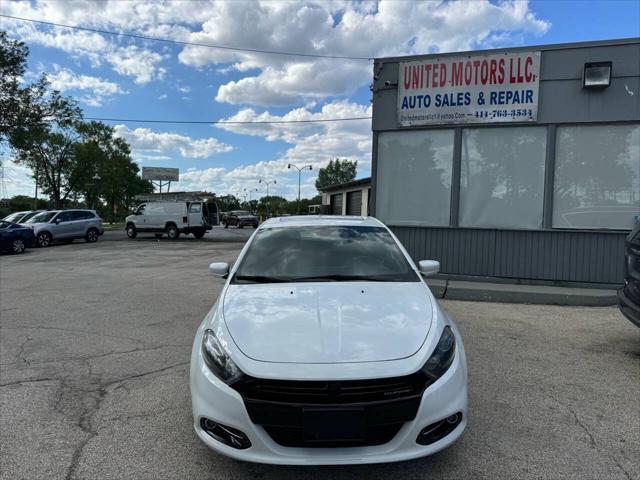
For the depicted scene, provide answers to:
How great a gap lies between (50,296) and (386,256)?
724 cm

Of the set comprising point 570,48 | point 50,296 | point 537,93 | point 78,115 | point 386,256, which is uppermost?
point 78,115

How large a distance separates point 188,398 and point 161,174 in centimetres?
6984

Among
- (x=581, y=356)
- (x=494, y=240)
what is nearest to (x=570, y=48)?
(x=494, y=240)

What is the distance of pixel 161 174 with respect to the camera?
6875 centimetres

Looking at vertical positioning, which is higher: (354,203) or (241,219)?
(354,203)

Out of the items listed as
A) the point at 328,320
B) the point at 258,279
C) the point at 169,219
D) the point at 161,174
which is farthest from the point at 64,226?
the point at 161,174

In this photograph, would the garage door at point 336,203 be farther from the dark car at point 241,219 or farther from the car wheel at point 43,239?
the car wheel at point 43,239

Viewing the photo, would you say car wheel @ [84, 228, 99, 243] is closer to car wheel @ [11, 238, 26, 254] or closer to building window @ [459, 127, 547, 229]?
car wheel @ [11, 238, 26, 254]

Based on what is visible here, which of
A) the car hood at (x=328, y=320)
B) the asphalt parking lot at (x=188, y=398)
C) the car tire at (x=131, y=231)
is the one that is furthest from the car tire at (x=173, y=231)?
the car hood at (x=328, y=320)

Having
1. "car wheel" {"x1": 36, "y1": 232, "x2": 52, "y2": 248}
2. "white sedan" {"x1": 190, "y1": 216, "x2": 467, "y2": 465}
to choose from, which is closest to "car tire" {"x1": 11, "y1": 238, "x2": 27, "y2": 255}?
"car wheel" {"x1": 36, "y1": 232, "x2": 52, "y2": 248}

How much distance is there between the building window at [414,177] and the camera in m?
9.59

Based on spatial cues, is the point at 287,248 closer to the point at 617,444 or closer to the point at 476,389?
the point at 476,389

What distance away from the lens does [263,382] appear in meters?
2.42

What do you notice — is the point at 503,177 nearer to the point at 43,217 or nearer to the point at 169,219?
the point at 43,217
